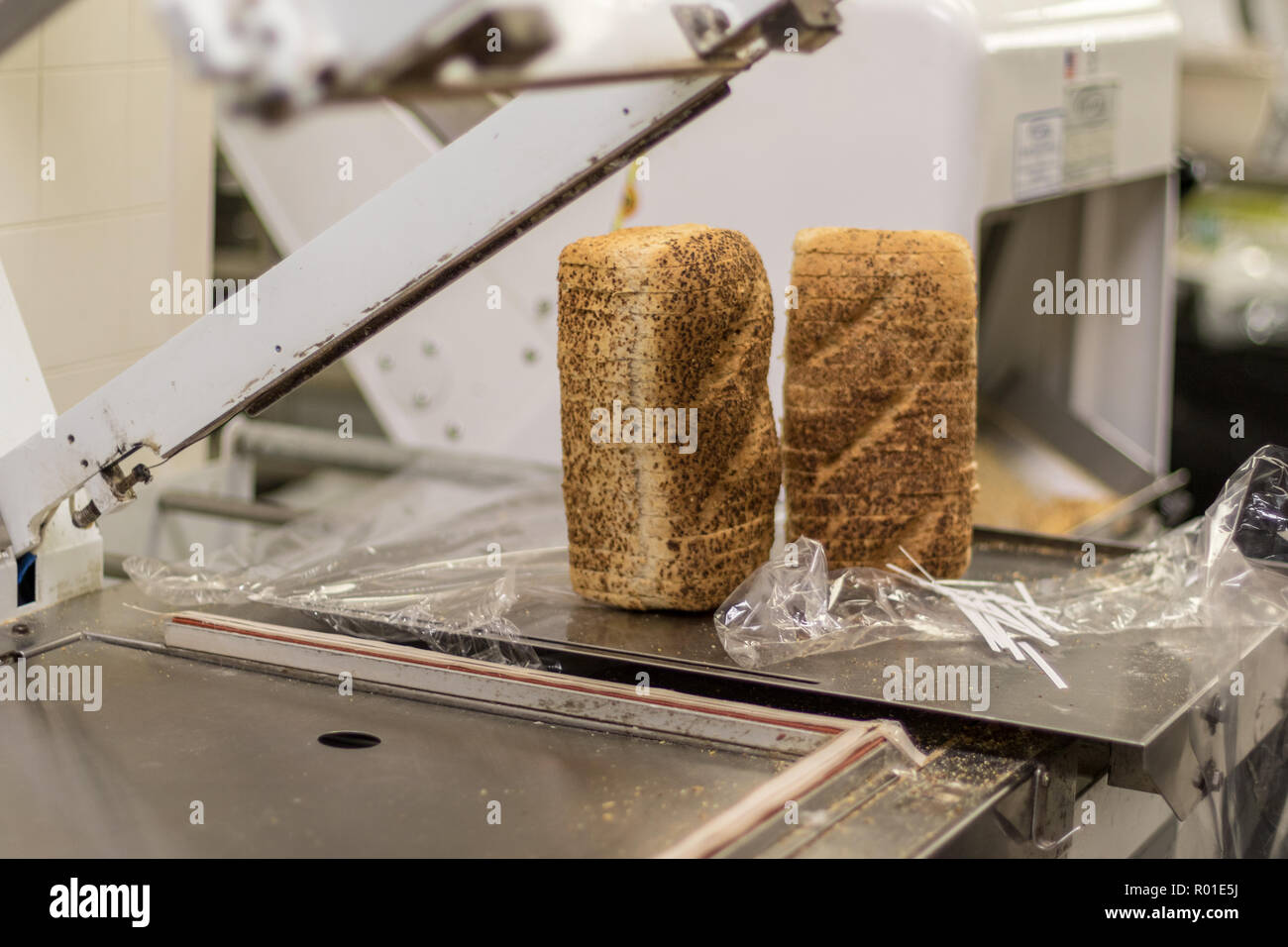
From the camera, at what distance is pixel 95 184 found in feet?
5.89

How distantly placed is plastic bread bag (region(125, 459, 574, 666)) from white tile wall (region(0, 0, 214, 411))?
15.2 inches

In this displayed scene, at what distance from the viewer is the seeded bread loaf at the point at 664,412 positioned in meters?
1.17

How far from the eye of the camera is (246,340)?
43.5 inches

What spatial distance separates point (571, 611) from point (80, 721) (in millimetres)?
405

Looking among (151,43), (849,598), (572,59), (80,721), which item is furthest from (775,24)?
(151,43)

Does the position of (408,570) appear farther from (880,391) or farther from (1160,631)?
(1160,631)

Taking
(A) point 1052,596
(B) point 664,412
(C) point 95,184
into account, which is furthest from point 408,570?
(C) point 95,184

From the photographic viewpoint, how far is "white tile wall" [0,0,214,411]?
1.67m

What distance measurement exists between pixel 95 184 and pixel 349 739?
105cm

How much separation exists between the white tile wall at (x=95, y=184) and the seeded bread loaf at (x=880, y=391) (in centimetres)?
92

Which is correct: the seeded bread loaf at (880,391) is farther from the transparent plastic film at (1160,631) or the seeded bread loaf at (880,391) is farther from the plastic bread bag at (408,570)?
the plastic bread bag at (408,570)

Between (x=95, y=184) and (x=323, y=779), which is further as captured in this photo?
(x=95, y=184)

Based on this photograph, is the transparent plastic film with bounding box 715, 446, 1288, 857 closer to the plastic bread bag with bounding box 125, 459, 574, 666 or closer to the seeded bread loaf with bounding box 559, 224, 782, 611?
the seeded bread loaf with bounding box 559, 224, 782, 611

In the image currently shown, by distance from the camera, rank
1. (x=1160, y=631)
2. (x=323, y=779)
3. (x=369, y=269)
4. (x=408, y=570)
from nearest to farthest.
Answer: (x=323, y=779) → (x=369, y=269) → (x=1160, y=631) → (x=408, y=570)
